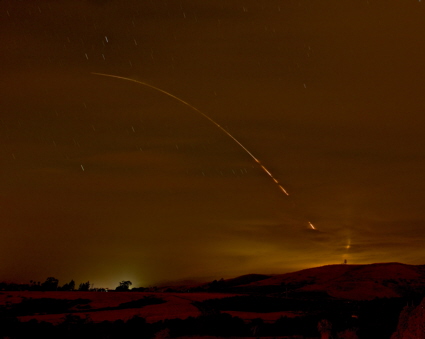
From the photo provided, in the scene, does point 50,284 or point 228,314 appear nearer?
point 228,314

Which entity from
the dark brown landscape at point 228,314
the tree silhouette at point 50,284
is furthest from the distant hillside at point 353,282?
the tree silhouette at point 50,284

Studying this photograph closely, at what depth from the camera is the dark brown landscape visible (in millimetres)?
29734

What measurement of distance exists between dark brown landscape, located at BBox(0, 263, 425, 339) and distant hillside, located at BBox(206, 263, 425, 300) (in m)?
0.15

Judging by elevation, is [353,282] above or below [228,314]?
above

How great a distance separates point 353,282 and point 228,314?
4757cm

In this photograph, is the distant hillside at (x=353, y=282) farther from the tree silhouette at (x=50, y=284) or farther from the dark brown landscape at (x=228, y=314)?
the tree silhouette at (x=50, y=284)

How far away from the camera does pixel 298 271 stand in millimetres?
110250

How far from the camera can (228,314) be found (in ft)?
116

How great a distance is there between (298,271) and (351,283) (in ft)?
106

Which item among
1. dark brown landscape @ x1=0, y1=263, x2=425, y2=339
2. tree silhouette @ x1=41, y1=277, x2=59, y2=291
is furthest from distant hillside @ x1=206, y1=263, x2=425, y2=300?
tree silhouette @ x1=41, y1=277, x2=59, y2=291

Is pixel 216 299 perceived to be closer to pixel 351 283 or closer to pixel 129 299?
pixel 129 299

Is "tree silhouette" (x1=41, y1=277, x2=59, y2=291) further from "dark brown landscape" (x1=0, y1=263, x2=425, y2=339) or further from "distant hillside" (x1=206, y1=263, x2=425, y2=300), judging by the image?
"distant hillside" (x1=206, y1=263, x2=425, y2=300)

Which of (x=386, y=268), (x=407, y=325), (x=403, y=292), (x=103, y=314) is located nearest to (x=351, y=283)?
(x=403, y=292)

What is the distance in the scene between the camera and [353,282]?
79.1 m
